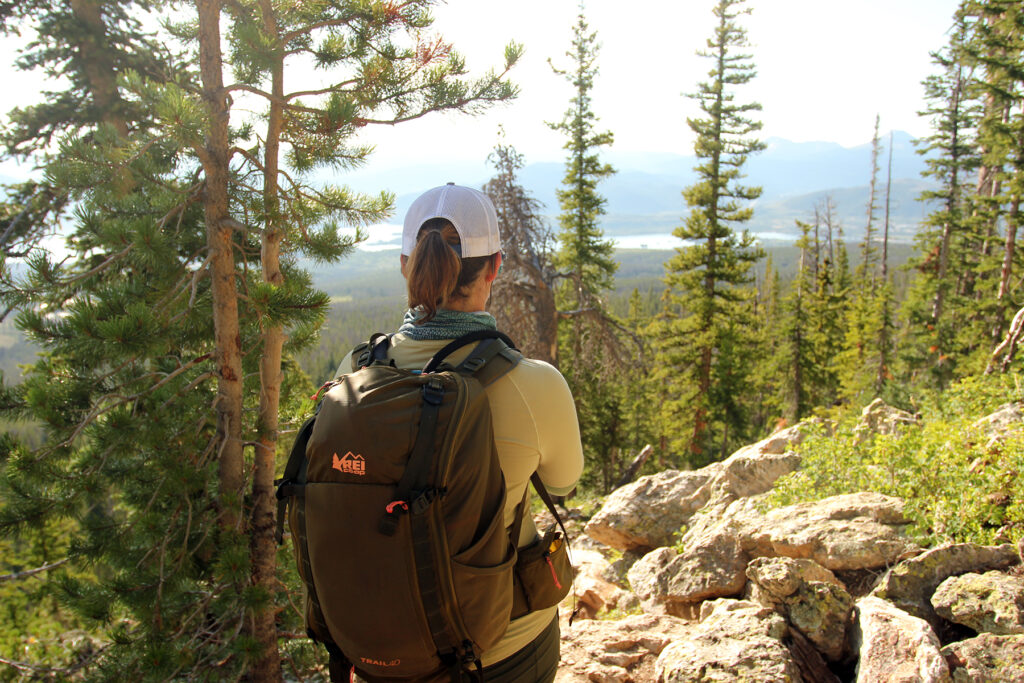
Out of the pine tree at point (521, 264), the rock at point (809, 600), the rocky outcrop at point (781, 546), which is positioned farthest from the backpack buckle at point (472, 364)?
the pine tree at point (521, 264)

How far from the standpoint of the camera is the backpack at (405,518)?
55.9 inches

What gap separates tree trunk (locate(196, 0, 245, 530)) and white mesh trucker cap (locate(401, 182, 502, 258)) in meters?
2.29

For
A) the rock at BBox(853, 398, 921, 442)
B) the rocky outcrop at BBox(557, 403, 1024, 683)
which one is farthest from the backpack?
the rock at BBox(853, 398, 921, 442)

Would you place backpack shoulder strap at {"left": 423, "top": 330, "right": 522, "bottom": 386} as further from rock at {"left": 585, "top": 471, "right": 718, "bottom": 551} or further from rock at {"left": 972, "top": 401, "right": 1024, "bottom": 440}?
rock at {"left": 585, "top": 471, "right": 718, "bottom": 551}

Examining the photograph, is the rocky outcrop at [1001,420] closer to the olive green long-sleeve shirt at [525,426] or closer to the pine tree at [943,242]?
the olive green long-sleeve shirt at [525,426]

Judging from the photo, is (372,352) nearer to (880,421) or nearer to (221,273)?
(221,273)

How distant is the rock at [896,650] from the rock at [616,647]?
0.95 meters

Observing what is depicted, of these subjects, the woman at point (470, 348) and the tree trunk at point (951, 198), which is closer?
the woman at point (470, 348)

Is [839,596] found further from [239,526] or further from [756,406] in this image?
[756,406]

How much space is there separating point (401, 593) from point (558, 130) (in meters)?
20.1

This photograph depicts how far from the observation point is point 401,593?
1.43 m

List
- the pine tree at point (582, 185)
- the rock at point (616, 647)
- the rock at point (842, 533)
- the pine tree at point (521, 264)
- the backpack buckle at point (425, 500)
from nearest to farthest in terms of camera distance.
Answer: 1. the backpack buckle at point (425, 500)
2. the rock at point (616, 647)
3. the rock at point (842, 533)
4. the pine tree at point (521, 264)
5. the pine tree at point (582, 185)

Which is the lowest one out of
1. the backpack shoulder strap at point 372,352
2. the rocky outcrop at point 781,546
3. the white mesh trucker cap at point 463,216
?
the rocky outcrop at point 781,546

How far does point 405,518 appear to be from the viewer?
4.64 feet
